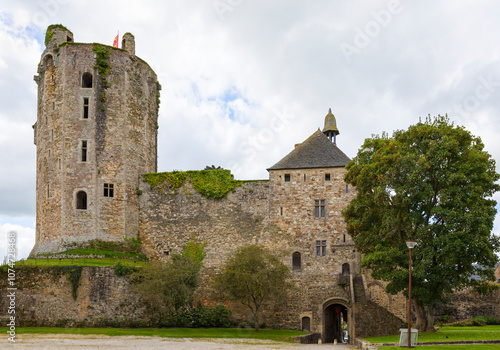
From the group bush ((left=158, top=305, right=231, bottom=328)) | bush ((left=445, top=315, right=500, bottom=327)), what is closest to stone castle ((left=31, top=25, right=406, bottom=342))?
bush ((left=158, top=305, right=231, bottom=328))

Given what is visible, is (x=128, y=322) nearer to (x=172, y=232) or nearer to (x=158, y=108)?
(x=172, y=232)

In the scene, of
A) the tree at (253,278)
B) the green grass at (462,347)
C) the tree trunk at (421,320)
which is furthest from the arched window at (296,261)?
the green grass at (462,347)

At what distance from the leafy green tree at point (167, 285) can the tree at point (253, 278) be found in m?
2.08

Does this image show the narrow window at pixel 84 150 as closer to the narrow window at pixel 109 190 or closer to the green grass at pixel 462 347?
the narrow window at pixel 109 190

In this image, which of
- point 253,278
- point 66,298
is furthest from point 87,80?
point 253,278

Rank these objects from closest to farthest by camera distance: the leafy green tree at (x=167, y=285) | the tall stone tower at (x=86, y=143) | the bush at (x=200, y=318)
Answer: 1. the leafy green tree at (x=167, y=285)
2. the bush at (x=200, y=318)
3. the tall stone tower at (x=86, y=143)

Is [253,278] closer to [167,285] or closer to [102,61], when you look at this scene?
[167,285]

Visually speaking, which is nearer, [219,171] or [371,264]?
[371,264]

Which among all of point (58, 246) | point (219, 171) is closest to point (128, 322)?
point (58, 246)

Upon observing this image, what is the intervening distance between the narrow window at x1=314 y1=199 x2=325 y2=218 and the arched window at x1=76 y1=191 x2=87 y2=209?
1701 centimetres

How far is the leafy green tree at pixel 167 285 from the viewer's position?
33719 millimetres

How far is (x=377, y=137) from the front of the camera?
32.7 m

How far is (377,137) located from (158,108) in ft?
69.4

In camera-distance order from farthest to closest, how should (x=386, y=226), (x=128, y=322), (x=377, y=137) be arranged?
1. (x=128, y=322)
2. (x=377, y=137)
3. (x=386, y=226)
